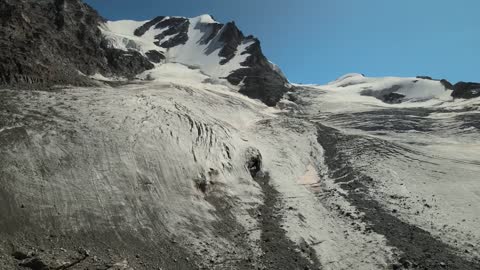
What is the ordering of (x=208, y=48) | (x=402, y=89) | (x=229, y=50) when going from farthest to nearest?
(x=208, y=48) → (x=229, y=50) → (x=402, y=89)

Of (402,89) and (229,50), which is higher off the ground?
(229,50)

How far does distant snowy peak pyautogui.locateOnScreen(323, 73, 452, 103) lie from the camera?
284 feet

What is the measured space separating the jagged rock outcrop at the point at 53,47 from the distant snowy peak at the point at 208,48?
803 centimetres

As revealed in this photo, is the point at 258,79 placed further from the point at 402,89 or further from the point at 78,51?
the point at 402,89

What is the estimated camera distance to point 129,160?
79.1 ft

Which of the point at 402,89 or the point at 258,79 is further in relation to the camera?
the point at 402,89

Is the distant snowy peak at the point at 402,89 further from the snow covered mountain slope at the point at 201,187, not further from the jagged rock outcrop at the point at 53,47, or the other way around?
the jagged rock outcrop at the point at 53,47

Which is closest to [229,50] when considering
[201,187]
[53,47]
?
[53,47]

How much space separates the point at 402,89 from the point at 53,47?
67708 millimetres

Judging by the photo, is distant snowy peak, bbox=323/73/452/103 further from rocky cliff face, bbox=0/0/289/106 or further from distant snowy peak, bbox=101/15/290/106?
rocky cliff face, bbox=0/0/289/106

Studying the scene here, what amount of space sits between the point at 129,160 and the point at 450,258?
16.2 meters

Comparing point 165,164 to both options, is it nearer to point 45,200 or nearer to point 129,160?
point 129,160

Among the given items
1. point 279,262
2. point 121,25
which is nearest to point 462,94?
point 279,262

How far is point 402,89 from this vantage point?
9225 centimetres
